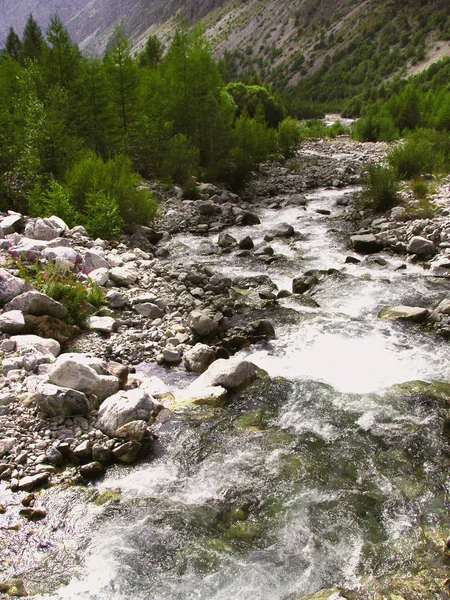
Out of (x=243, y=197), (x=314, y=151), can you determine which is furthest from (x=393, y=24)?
(x=243, y=197)

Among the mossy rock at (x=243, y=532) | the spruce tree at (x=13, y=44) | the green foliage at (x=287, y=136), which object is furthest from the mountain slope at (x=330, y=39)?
the mossy rock at (x=243, y=532)

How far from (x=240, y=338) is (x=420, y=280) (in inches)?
232

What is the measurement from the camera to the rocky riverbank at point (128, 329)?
6090mm

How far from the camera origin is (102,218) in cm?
1416

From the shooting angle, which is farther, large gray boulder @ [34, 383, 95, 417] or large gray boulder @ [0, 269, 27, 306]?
large gray boulder @ [0, 269, 27, 306]

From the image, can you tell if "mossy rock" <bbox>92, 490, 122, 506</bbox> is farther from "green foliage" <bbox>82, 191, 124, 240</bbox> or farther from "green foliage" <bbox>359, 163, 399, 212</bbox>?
"green foliage" <bbox>359, 163, 399, 212</bbox>

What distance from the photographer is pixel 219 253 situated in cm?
1541

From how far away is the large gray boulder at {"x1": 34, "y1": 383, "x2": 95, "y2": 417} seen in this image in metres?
6.30

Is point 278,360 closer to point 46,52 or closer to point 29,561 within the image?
point 29,561

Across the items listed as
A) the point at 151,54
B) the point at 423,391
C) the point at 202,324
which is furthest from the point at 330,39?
the point at 423,391

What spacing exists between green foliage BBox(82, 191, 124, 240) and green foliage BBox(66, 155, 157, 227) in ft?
1.29

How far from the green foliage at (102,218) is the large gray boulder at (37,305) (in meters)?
5.84

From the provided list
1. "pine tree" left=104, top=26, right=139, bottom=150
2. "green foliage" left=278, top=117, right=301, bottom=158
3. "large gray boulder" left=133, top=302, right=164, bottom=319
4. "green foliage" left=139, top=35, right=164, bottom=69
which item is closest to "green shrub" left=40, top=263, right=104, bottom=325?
"large gray boulder" left=133, top=302, right=164, bottom=319

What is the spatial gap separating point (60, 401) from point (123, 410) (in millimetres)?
879
